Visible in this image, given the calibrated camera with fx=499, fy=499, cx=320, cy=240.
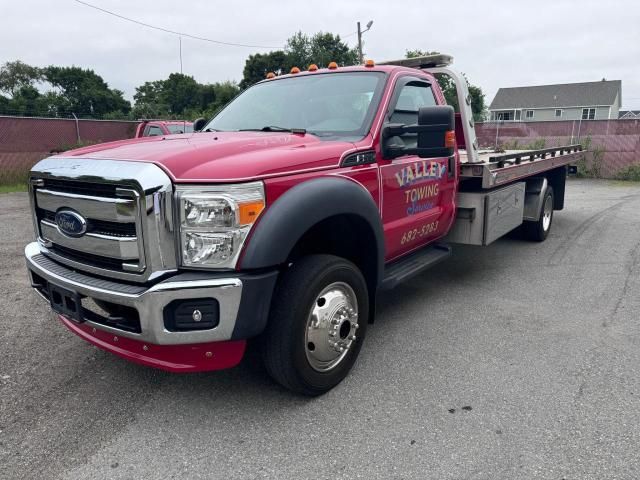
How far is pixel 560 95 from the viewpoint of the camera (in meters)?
50.5

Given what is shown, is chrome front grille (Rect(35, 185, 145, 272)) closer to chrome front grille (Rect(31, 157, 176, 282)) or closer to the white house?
chrome front grille (Rect(31, 157, 176, 282))

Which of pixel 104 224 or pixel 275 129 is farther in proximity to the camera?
pixel 275 129

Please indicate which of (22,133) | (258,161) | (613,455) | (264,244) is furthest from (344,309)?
(22,133)

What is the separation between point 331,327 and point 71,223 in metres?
1.58

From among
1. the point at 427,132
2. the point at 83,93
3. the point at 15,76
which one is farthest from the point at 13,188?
the point at 15,76

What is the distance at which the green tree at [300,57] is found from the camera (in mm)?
45438

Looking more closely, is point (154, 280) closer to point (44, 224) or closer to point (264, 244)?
point (264, 244)

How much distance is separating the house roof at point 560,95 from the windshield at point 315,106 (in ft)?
173

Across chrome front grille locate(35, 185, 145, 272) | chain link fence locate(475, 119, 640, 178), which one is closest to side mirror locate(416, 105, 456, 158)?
chrome front grille locate(35, 185, 145, 272)

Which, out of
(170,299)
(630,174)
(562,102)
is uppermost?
(562,102)

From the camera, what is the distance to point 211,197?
2.42m

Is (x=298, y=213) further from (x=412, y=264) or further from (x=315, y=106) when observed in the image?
(x=412, y=264)

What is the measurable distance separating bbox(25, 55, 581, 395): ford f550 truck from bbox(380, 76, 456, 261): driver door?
0.02 m

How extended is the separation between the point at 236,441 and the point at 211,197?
1.29 m
